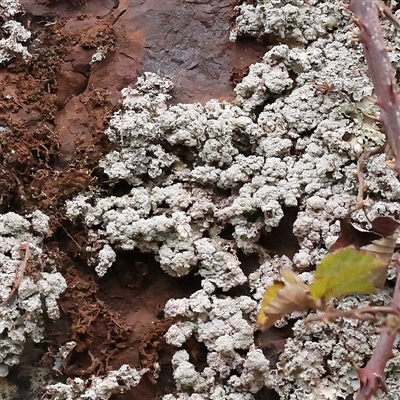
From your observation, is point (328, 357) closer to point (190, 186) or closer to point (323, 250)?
point (323, 250)

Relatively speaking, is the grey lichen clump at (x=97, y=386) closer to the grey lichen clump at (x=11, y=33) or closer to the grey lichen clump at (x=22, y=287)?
the grey lichen clump at (x=22, y=287)

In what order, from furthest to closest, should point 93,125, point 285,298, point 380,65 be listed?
1. point 93,125
2. point 380,65
3. point 285,298

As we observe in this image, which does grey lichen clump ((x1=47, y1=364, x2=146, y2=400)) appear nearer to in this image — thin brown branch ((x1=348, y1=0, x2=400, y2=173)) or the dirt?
the dirt

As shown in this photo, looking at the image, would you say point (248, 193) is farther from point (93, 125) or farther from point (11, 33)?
point (11, 33)

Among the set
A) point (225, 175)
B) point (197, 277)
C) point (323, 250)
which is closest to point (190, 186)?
point (225, 175)

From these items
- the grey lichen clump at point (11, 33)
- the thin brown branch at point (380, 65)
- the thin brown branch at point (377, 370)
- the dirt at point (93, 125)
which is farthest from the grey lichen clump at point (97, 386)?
the grey lichen clump at point (11, 33)

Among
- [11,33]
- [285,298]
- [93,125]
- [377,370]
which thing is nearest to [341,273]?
[285,298]

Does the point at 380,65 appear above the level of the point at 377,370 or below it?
above
